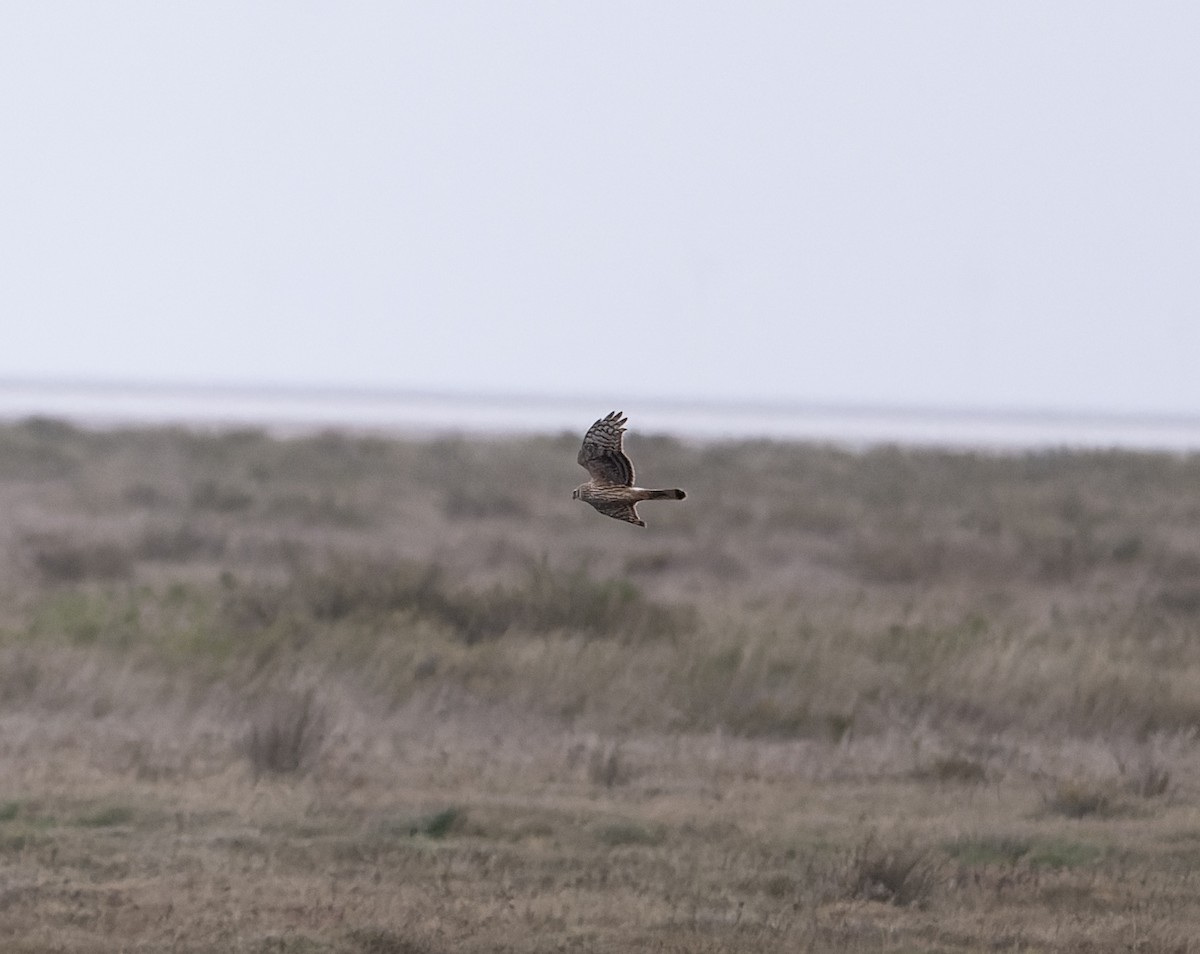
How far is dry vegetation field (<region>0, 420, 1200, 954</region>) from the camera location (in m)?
8.71

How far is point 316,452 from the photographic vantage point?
146 feet

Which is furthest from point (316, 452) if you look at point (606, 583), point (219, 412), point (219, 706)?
point (219, 412)

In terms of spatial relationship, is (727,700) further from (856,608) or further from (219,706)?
(856,608)

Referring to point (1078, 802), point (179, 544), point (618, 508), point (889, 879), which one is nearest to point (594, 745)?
point (1078, 802)

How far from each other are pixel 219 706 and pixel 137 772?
6.43 feet

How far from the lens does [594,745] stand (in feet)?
41.5

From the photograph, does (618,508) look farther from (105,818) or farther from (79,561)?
(79,561)

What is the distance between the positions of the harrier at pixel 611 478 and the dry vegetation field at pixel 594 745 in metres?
4.32

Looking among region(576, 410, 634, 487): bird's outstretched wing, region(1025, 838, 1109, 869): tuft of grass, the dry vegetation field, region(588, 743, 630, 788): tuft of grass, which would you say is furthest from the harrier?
region(588, 743, 630, 788): tuft of grass

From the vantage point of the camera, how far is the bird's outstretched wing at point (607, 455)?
402 centimetres

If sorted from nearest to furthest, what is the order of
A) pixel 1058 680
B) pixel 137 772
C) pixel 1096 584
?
pixel 137 772 → pixel 1058 680 → pixel 1096 584

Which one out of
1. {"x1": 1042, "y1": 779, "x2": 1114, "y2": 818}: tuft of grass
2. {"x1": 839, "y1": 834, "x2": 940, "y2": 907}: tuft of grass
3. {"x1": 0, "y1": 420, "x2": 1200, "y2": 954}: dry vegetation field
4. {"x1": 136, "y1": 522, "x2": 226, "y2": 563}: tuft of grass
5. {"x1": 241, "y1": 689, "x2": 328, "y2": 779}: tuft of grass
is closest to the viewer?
{"x1": 0, "y1": 420, "x2": 1200, "y2": 954}: dry vegetation field

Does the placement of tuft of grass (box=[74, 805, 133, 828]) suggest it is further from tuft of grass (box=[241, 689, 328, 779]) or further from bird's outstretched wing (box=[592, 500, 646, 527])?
bird's outstretched wing (box=[592, 500, 646, 527])

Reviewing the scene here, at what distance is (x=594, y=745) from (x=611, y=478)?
8775mm
